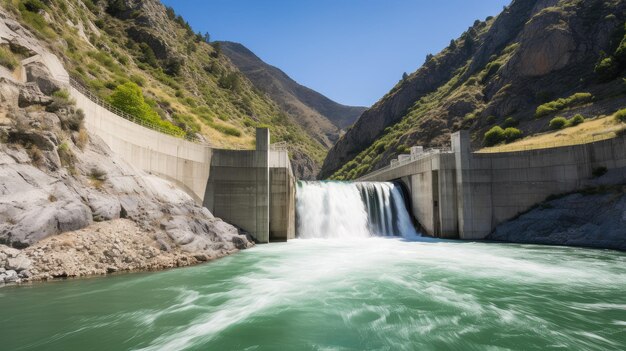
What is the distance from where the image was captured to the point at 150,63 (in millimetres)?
67875

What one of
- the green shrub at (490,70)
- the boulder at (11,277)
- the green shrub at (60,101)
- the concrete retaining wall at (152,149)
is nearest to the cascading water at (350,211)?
the concrete retaining wall at (152,149)

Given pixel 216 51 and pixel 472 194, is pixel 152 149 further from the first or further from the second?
pixel 216 51

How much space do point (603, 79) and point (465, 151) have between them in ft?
128

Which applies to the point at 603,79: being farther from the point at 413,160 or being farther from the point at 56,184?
the point at 56,184

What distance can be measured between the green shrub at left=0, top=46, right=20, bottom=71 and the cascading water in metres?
20.2

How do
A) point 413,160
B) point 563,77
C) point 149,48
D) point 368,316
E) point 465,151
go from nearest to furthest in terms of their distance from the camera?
point 368,316, point 465,151, point 413,160, point 563,77, point 149,48

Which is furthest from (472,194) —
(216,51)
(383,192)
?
(216,51)

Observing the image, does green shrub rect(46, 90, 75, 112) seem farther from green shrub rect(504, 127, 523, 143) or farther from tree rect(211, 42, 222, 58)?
tree rect(211, 42, 222, 58)

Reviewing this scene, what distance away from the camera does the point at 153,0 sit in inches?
3529

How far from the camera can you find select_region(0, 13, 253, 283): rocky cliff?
36.2 feet

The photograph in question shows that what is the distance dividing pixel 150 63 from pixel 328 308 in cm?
7318

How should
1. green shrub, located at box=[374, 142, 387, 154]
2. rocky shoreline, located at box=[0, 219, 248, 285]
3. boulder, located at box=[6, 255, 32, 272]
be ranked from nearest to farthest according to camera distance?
boulder, located at box=[6, 255, 32, 272], rocky shoreline, located at box=[0, 219, 248, 285], green shrub, located at box=[374, 142, 387, 154]

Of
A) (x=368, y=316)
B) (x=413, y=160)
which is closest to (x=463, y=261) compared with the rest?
(x=368, y=316)

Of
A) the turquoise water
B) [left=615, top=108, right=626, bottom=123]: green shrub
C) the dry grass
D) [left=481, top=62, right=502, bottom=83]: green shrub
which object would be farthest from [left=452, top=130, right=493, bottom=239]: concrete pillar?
[left=481, top=62, right=502, bottom=83]: green shrub
